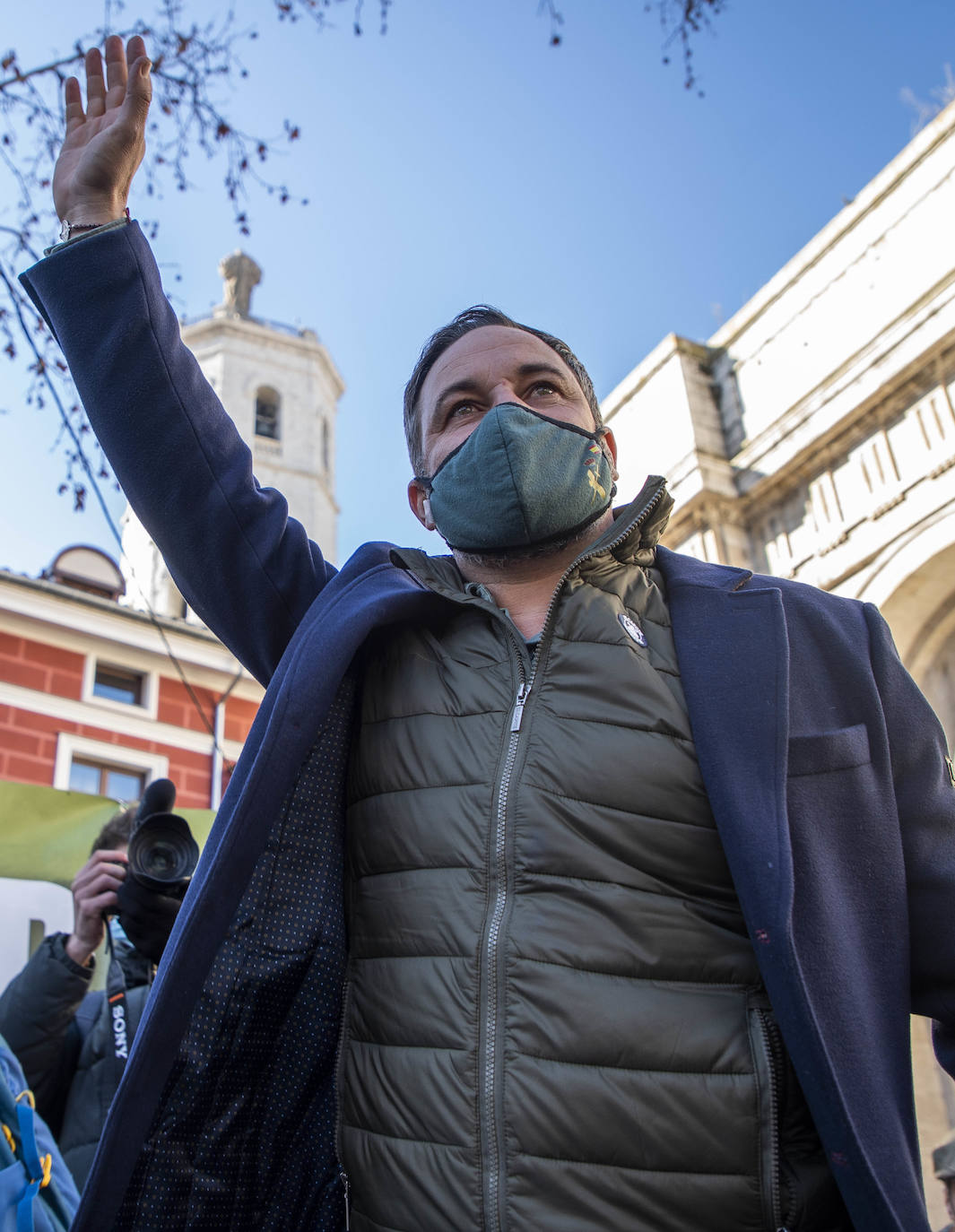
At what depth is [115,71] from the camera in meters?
2.18

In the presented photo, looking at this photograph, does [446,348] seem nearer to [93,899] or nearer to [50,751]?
[93,899]

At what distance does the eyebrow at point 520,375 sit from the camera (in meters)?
2.26

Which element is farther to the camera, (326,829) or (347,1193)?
(326,829)

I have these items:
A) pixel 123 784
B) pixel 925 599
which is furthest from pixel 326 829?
pixel 123 784

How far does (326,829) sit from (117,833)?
9.13 feet

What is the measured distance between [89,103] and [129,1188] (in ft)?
6.31

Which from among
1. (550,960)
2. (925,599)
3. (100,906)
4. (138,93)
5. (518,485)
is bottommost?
(550,960)

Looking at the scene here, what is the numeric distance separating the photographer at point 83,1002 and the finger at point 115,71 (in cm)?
217

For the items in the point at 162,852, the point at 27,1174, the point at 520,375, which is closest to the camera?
the point at 520,375

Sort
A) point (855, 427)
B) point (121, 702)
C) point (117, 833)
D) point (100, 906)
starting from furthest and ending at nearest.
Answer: point (121, 702), point (855, 427), point (117, 833), point (100, 906)

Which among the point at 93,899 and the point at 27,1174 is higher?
the point at 93,899

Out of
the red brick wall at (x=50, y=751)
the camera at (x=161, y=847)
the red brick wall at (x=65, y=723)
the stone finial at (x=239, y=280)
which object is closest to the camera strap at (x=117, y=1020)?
the camera at (x=161, y=847)

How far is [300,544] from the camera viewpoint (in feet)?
6.91

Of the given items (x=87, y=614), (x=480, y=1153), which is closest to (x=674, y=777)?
(x=480, y=1153)
